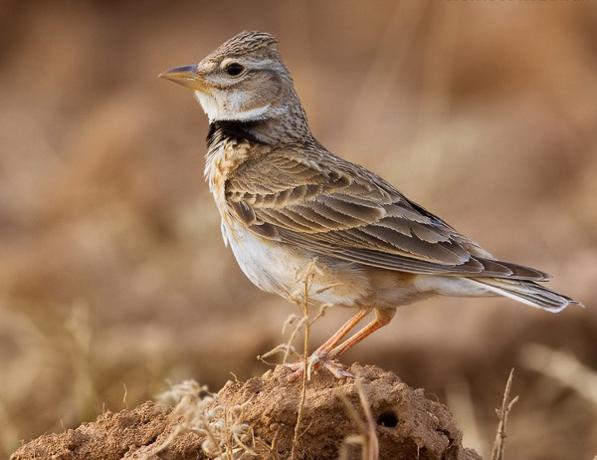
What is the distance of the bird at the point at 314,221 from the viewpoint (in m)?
5.86

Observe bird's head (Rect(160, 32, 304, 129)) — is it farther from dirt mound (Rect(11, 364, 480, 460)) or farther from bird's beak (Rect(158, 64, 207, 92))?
dirt mound (Rect(11, 364, 480, 460))

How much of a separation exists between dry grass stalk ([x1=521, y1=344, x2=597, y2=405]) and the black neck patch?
2.32 m

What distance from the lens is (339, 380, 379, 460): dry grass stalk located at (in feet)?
14.5

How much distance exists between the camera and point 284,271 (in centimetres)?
603

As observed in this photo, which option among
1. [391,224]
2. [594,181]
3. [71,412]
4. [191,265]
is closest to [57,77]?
[191,265]

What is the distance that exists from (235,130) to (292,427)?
7.02 ft

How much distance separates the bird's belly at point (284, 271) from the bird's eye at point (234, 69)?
900mm

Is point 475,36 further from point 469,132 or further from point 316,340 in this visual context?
point 316,340

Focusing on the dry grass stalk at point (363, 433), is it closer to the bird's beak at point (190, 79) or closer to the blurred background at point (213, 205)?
the blurred background at point (213, 205)

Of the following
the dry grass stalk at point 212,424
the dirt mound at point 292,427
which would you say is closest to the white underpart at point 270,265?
the dirt mound at point 292,427

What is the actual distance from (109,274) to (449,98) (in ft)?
18.7

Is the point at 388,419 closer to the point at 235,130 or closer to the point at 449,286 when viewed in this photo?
the point at 449,286

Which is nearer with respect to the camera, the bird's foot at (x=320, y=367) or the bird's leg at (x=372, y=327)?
the bird's foot at (x=320, y=367)

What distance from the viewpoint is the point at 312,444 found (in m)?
5.05
